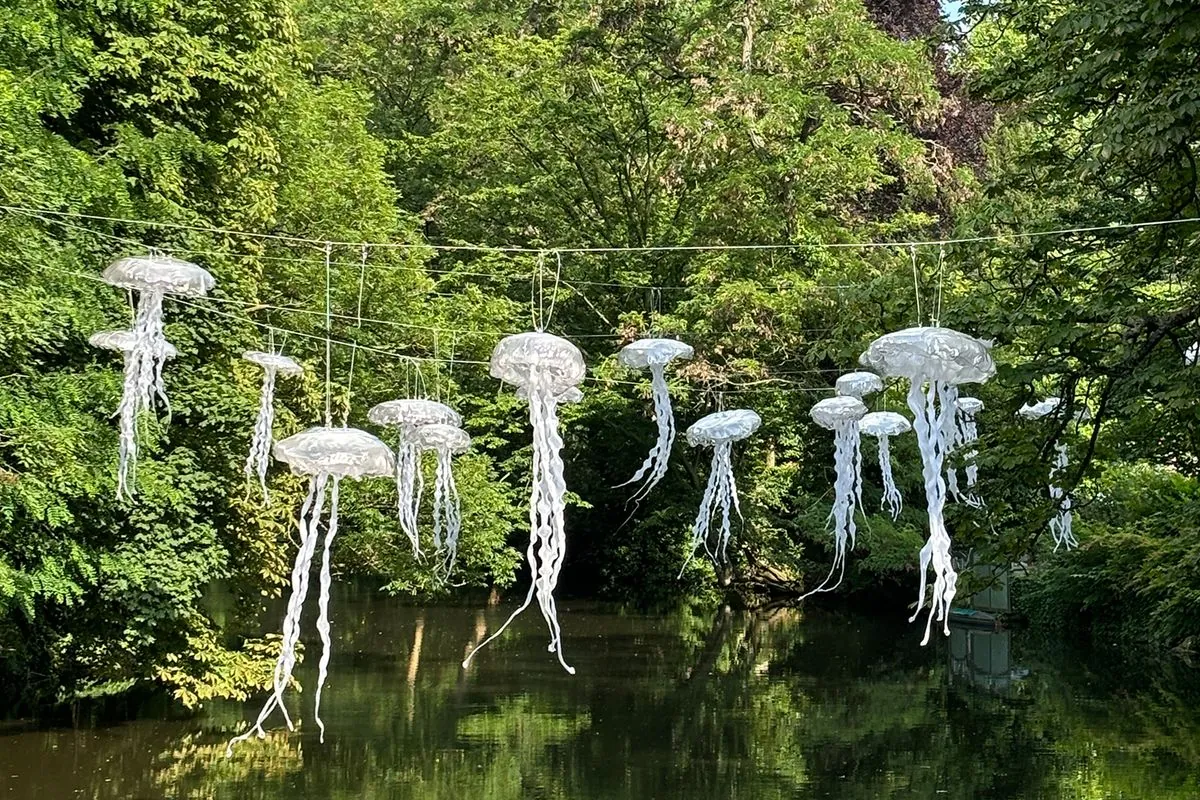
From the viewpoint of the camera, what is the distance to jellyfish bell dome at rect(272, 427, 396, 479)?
22.1 feet

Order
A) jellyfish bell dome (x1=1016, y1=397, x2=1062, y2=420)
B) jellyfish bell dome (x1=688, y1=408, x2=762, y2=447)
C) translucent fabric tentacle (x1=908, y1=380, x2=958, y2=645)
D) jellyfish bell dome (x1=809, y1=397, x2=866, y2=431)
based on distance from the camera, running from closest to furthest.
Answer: translucent fabric tentacle (x1=908, y1=380, x2=958, y2=645), jellyfish bell dome (x1=1016, y1=397, x2=1062, y2=420), jellyfish bell dome (x1=688, y1=408, x2=762, y2=447), jellyfish bell dome (x1=809, y1=397, x2=866, y2=431)

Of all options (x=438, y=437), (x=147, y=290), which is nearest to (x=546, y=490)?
(x=438, y=437)

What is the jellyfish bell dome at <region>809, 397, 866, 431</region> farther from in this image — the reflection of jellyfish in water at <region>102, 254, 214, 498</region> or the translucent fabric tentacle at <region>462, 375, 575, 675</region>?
the reflection of jellyfish in water at <region>102, 254, 214, 498</region>

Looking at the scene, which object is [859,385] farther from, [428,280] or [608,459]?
[608,459]

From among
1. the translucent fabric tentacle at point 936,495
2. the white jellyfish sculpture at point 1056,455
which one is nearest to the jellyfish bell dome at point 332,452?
the translucent fabric tentacle at point 936,495

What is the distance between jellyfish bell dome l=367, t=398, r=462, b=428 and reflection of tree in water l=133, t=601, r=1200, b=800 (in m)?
3.40

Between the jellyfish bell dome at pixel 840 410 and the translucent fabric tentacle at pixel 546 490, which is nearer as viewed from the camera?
the translucent fabric tentacle at pixel 546 490

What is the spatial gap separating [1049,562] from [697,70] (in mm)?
9445

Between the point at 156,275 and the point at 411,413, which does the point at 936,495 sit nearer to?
the point at 411,413

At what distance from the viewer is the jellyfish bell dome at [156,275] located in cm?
726

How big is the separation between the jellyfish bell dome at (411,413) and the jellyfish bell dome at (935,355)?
3.21 meters

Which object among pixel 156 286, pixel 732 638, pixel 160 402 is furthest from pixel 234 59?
pixel 732 638

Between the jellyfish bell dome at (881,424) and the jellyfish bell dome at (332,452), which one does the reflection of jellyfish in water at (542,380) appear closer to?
the jellyfish bell dome at (332,452)

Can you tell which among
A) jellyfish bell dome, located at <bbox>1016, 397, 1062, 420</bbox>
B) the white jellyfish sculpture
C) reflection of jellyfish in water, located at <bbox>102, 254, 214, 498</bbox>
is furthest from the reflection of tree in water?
reflection of jellyfish in water, located at <bbox>102, 254, 214, 498</bbox>
